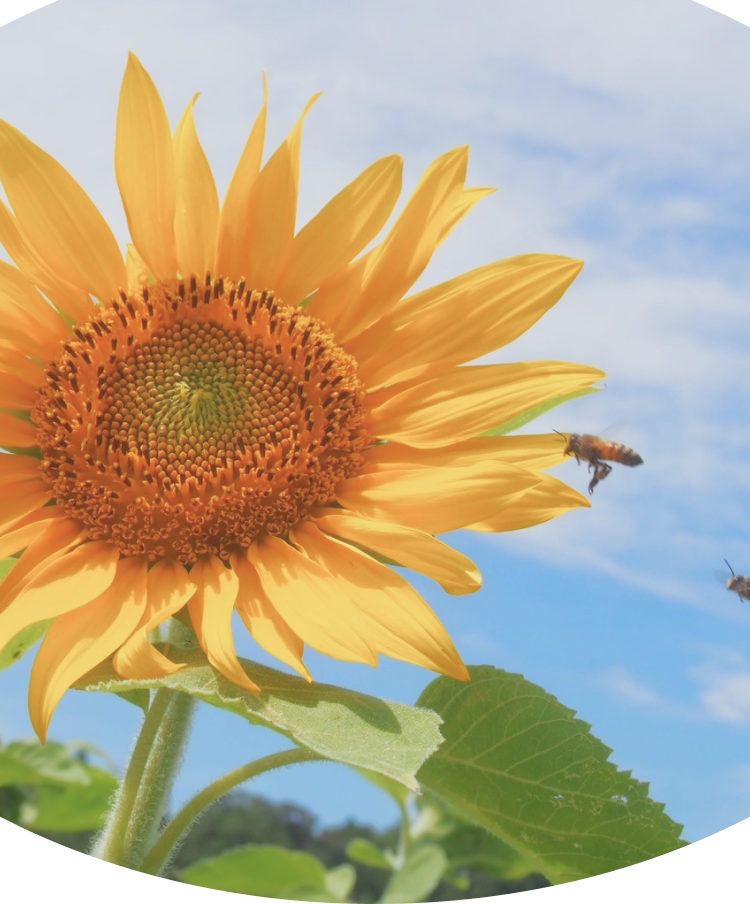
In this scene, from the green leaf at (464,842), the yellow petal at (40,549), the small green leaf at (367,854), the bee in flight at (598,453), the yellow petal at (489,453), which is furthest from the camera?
the green leaf at (464,842)

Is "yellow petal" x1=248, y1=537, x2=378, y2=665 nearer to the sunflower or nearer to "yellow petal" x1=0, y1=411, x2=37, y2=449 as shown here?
the sunflower

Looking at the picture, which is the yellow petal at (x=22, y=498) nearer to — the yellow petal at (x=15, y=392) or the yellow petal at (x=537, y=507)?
the yellow petal at (x=15, y=392)

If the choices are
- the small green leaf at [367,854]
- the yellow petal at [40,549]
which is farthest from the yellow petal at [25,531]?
the small green leaf at [367,854]

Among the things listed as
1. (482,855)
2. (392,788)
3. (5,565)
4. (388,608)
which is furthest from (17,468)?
(482,855)

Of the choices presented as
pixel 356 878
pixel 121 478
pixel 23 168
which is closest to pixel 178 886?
pixel 121 478

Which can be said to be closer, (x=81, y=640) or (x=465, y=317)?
(x=81, y=640)

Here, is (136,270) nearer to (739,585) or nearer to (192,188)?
(192,188)
